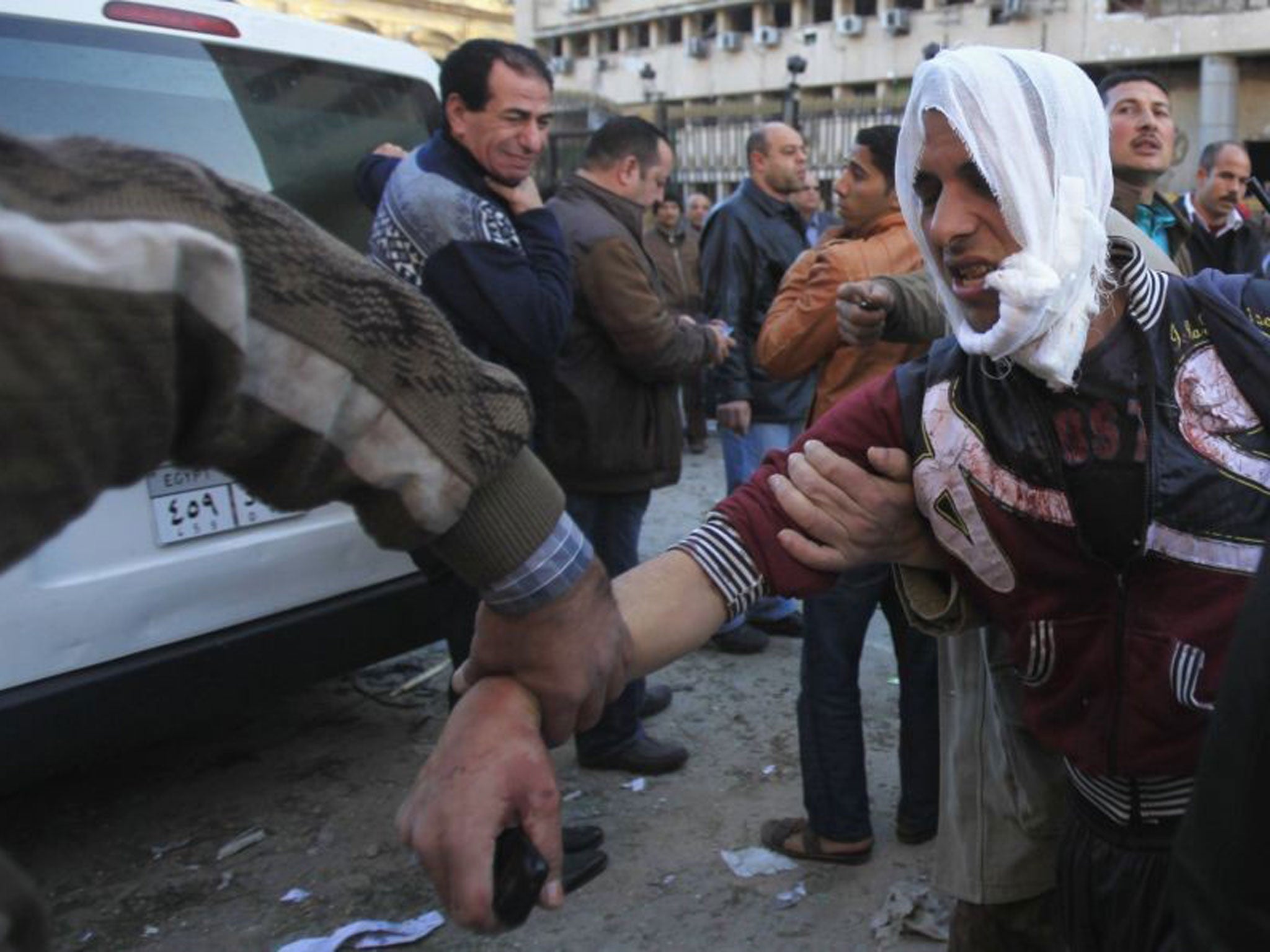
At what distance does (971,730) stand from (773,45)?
4482cm

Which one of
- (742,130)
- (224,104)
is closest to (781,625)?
(224,104)

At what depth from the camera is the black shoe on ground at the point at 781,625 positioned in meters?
5.20

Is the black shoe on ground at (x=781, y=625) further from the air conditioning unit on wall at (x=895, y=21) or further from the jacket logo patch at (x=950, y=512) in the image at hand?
the air conditioning unit on wall at (x=895, y=21)

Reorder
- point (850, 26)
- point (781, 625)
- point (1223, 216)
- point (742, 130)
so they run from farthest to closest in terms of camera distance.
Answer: point (850, 26) < point (742, 130) < point (1223, 216) < point (781, 625)

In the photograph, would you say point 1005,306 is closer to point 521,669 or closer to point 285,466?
point 521,669

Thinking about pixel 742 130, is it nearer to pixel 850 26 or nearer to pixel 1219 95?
pixel 850 26

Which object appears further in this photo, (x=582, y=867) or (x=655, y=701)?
(x=655, y=701)

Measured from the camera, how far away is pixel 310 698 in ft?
15.0

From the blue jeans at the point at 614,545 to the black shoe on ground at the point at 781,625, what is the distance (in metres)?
1.21

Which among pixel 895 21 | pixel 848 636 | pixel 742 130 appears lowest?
pixel 848 636

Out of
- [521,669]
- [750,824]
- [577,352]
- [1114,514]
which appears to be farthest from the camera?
[577,352]

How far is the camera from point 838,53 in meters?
40.6

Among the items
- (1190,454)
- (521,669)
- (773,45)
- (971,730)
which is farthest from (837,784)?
(773,45)

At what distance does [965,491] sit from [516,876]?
2.92ft
